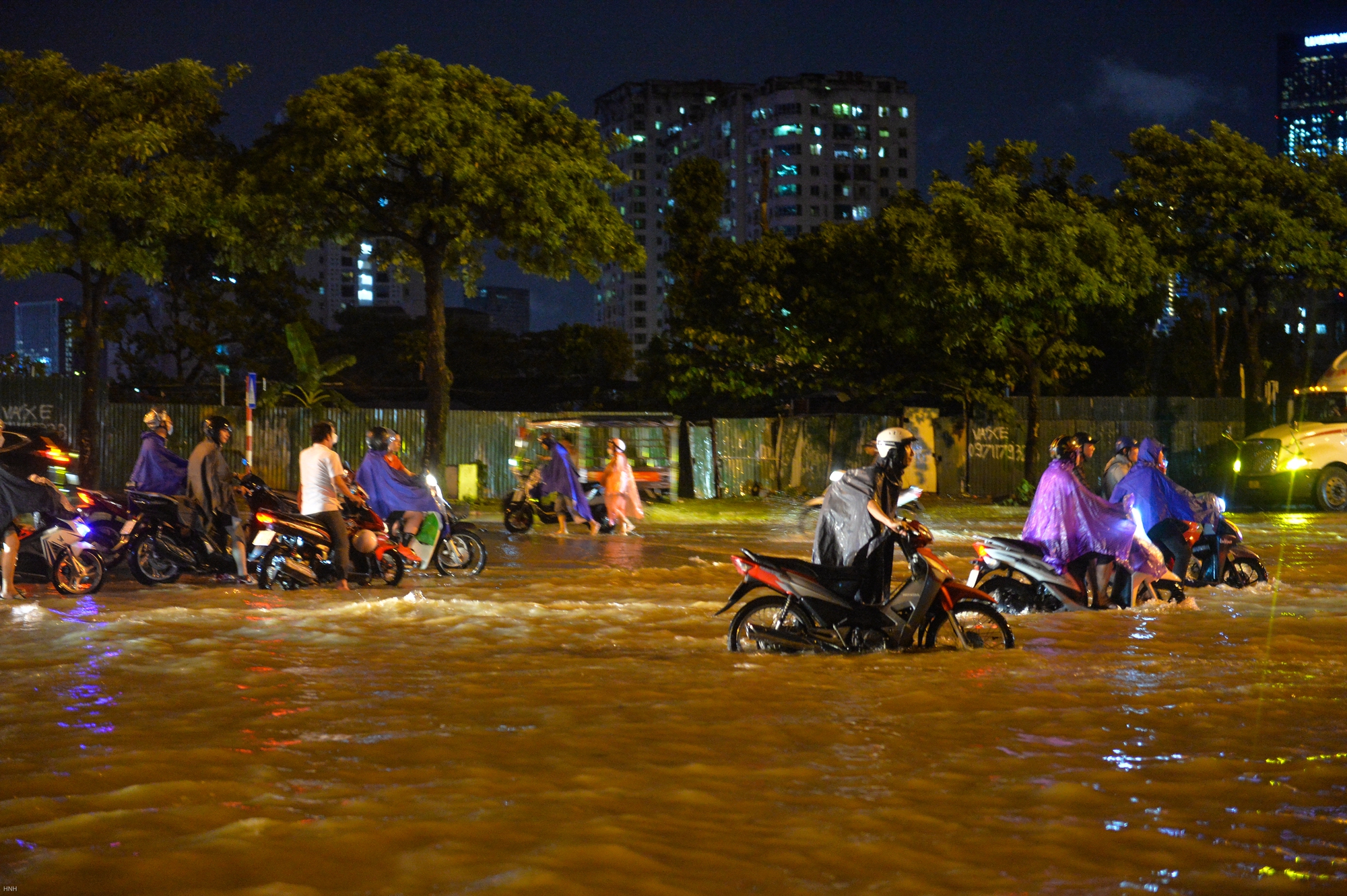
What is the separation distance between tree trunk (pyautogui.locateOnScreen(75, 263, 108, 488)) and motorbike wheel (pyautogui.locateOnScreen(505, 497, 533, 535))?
28.0 feet

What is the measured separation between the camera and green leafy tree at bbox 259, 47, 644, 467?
66.2ft

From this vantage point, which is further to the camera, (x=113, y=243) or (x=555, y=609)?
(x=113, y=243)

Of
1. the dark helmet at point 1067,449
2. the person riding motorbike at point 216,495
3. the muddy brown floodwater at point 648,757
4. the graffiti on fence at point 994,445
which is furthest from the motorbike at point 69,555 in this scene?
the graffiti on fence at point 994,445

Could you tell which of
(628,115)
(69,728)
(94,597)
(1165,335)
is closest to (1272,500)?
(94,597)

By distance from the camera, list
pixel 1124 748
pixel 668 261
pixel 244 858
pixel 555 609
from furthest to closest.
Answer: pixel 668 261 < pixel 555 609 < pixel 1124 748 < pixel 244 858

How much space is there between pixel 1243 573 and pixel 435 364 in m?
15.1

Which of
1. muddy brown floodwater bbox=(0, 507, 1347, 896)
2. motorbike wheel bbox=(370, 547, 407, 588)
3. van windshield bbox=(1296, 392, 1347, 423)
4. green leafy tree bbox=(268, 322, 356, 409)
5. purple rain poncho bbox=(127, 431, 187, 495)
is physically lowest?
muddy brown floodwater bbox=(0, 507, 1347, 896)

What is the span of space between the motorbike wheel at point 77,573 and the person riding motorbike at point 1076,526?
8.21 m

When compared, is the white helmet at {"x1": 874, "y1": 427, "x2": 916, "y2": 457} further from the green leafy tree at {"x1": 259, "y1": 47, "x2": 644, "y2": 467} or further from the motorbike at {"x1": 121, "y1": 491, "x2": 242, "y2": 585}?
the green leafy tree at {"x1": 259, "y1": 47, "x2": 644, "y2": 467}

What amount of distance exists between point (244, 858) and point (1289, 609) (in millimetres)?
9270

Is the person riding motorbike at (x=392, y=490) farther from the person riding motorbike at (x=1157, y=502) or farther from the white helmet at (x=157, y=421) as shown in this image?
the person riding motorbike at (x=1157, y=502)

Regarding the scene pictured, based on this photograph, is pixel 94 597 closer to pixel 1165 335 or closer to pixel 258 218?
pixel 258 218

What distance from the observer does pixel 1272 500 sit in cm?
2434

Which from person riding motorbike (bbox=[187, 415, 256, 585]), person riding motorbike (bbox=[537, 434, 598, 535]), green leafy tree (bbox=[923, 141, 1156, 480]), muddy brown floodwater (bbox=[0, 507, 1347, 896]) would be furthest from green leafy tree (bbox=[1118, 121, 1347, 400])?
person riding motorbike (bbox=[187, 415, 256, 585])
